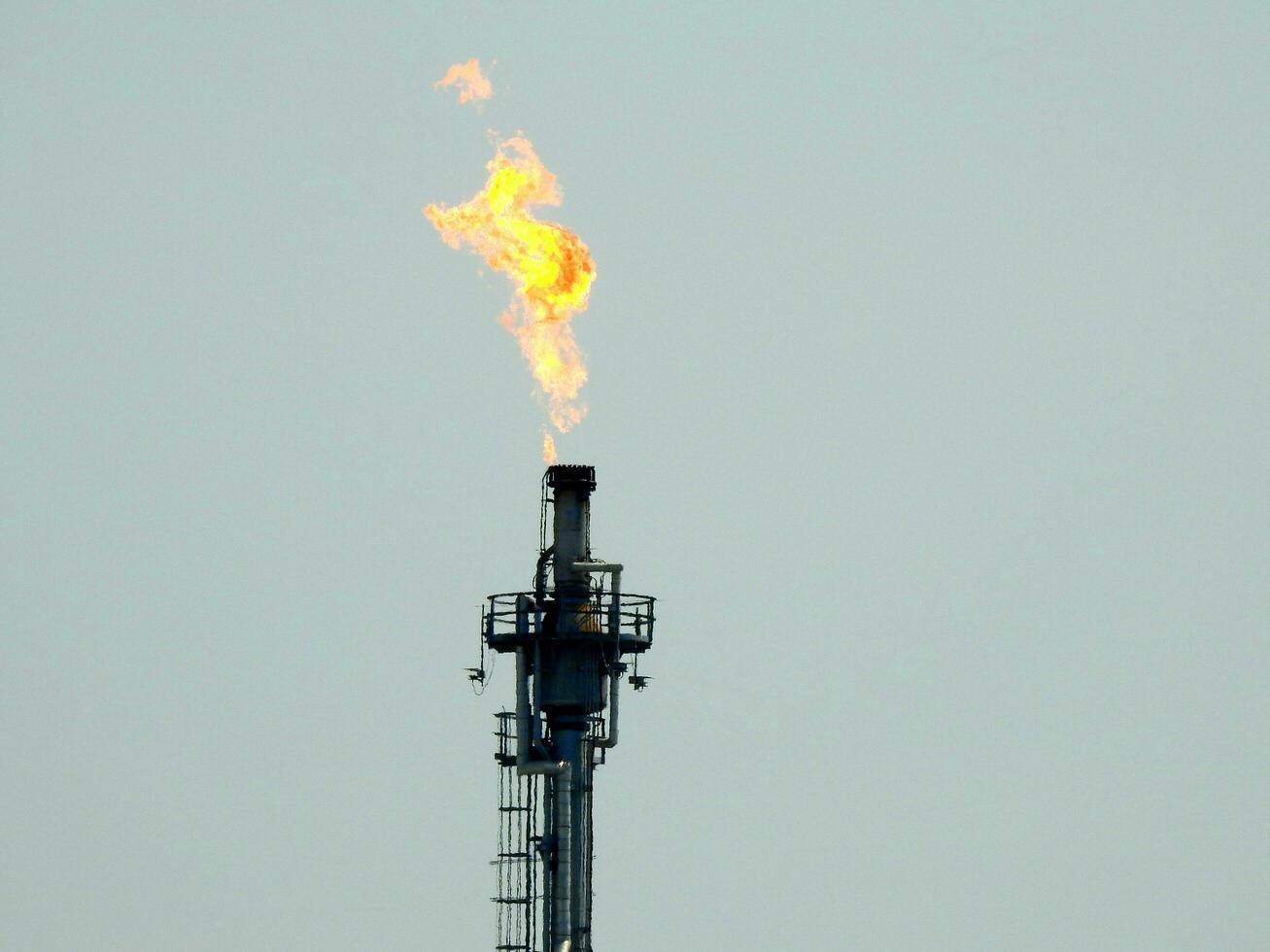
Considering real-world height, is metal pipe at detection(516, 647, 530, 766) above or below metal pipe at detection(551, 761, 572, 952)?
Result: above

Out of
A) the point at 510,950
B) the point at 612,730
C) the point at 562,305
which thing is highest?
the point at 562,305

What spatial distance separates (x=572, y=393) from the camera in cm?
9850

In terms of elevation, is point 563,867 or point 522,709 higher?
point 522,709

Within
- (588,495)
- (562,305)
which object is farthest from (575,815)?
(562,305)

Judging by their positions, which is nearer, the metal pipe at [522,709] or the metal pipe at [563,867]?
the metal pipe at [563,867]

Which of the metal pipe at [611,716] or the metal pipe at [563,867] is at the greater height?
the metal pipe at [611,716]

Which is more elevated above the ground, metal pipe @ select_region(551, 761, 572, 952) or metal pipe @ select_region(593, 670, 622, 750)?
metal pipe @ select_region(593, 670, 622, 750)

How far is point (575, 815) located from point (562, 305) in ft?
57.2

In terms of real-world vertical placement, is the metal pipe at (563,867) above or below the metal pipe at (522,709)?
below

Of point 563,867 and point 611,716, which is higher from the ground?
point 611,716

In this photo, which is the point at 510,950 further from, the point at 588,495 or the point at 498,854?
the point at 588,495

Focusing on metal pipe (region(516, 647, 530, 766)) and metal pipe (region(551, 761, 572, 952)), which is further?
metal pipe (region(516, 647, 530, 766))

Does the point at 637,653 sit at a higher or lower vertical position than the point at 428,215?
lower

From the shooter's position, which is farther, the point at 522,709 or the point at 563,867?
the point at 522,709
